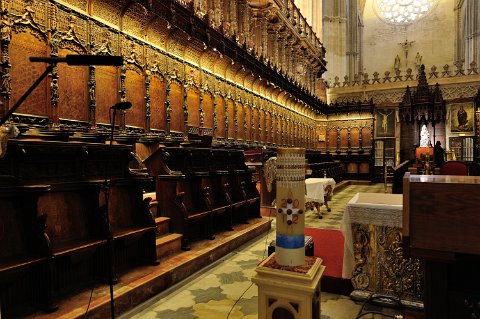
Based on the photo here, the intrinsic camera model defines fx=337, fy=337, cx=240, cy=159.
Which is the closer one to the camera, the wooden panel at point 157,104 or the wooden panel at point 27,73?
the wooden panel at point 27,73

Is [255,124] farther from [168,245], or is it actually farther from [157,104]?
[168,245]

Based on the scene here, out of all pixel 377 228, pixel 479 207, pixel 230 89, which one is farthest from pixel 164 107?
pixel 479 207

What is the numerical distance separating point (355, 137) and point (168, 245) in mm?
18249

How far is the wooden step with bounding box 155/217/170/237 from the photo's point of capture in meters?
4.28

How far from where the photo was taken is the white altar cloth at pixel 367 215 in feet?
10.2

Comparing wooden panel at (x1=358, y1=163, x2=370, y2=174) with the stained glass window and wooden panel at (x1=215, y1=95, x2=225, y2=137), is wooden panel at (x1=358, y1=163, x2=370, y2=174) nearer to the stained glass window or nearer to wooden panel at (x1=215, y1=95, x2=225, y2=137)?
wooden panel at (x1=215, y1=95, x2=225, y2=137)

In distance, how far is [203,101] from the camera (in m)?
9.09

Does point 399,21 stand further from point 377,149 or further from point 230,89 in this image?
point 230,89

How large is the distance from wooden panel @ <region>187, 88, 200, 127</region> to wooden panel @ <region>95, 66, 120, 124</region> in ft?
7.79

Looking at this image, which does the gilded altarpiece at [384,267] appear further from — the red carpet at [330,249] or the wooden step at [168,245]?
the wooden step at [168,245]

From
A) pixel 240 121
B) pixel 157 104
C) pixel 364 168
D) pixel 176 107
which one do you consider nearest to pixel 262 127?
pixel 240 121

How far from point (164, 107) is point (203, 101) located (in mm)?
1708

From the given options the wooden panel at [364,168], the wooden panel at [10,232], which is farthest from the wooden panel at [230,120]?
the wooden panel at [364,168]

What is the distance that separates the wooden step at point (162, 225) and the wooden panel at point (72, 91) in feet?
8.25
